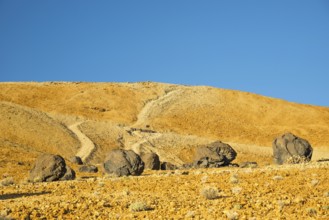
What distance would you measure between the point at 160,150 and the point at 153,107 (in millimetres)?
38596

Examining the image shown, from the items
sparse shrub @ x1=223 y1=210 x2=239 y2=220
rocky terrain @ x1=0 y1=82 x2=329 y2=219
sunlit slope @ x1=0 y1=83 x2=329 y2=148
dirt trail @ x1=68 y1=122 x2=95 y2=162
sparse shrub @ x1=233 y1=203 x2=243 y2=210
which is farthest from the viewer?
sunlit slope @ x1=0 y1=83 x2=329 y2=148

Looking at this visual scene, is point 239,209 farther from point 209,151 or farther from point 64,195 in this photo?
point 209,151

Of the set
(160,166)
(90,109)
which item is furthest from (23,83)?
(160,166)

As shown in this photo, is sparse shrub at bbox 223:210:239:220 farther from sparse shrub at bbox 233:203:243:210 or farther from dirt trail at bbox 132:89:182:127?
dirt trail at bbox 132:89:182:127

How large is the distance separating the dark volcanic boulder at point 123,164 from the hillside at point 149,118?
29.0m

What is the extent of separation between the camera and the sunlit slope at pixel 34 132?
211ft

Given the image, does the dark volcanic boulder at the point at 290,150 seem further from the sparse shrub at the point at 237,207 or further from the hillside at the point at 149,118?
the hillside at the point at 149,118

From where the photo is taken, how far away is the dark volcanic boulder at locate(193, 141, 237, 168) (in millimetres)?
42531

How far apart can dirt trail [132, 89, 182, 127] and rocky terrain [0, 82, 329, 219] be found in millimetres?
252

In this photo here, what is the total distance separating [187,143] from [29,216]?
7034 centimetres

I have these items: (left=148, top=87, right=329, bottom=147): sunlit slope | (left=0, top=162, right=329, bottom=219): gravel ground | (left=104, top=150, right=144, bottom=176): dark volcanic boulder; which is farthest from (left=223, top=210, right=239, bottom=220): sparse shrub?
(left=148, top=87, right=329, bottom=147): sunlit slope

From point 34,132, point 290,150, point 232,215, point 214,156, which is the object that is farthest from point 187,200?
point 34,132

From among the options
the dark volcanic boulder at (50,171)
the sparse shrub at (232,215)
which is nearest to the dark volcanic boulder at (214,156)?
the dark volcanic boulder at (50,171)

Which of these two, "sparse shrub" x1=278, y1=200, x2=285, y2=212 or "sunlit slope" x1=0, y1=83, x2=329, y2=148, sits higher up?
"sunlit slope" x1=0, y1=83, x2=329, y2=148
